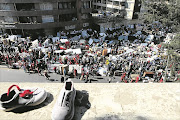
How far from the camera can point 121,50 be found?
21812 millimetres

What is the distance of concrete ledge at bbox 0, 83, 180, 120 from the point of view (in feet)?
13.2

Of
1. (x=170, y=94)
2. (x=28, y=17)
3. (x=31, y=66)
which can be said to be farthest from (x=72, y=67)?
(x=28, y=17)

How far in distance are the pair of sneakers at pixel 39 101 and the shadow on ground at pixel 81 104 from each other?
0.89 feet

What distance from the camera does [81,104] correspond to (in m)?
4.52

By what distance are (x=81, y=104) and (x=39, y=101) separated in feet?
4.36

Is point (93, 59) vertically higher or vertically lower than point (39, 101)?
lower

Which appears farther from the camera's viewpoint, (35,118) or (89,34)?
(89,34)

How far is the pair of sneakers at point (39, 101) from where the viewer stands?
3.81m

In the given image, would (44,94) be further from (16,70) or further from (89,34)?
(89,34)

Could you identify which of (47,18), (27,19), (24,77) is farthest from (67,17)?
(24,77)

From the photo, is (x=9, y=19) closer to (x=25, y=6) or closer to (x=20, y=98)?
→ (x=25, y=6)

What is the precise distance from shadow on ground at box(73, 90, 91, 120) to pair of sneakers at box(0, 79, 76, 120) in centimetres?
27

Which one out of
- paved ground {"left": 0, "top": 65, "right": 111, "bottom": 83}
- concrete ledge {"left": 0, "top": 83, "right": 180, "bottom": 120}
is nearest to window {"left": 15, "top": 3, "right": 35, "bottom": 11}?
paved ground {"left": 0, "top": 65, "right": 111, "bottom": 83}

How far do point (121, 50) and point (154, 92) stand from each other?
1736cm
